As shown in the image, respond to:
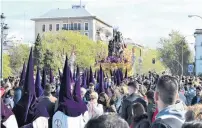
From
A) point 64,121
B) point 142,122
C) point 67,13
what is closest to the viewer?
point 142,122

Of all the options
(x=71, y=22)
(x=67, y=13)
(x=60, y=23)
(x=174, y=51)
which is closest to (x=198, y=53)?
(x=174, y=51)

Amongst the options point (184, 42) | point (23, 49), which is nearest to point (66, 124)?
point (23, 49)

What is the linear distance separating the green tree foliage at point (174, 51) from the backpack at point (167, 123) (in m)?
82.9

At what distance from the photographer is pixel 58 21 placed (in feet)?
391

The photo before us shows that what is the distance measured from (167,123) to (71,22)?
11471 centimetres

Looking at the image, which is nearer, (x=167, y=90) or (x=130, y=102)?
(x=167, y=90)

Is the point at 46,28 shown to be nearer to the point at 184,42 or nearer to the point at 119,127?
the point at 184,42

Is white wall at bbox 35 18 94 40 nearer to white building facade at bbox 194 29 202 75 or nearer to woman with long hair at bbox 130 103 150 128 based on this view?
white building facade at bbox 194 29 202 75

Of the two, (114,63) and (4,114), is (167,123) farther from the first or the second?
(114,63)

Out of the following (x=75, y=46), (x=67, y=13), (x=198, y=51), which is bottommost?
(x=198, y=51)

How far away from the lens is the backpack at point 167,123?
4.57 meters

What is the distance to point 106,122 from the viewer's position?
3.05 meters

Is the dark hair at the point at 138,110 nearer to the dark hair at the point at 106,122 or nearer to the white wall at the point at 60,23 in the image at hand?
the dark hair at the point at 106,122

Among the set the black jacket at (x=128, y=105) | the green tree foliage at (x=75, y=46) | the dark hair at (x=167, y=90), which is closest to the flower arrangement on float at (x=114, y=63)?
the black jacket at (x=128, y=105)
